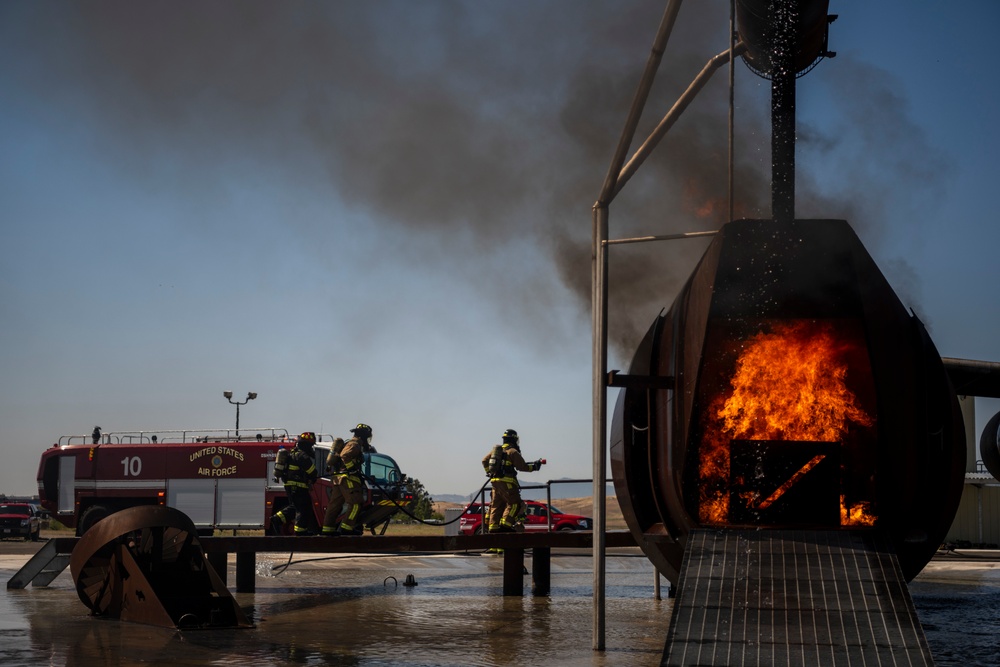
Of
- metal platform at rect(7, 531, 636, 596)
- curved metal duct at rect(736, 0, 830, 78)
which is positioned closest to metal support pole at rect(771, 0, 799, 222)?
curved metal duct at rect(736, 0, 830, 78)

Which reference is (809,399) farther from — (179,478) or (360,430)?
(179,478)

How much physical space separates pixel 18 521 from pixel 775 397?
1349 inches

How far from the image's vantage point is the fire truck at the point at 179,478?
2811 cm

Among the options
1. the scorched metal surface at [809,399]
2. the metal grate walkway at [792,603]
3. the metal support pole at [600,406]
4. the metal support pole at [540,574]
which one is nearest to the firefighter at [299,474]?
the metal support pole at [540,574]

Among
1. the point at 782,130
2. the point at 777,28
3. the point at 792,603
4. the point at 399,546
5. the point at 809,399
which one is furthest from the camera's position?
the point at 399,546

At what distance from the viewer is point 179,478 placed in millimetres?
28734

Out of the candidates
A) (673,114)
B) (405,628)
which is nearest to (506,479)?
(405,628)

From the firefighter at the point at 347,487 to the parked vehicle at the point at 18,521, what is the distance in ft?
79.3

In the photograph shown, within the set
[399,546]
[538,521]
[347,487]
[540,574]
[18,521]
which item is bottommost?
[18,521]

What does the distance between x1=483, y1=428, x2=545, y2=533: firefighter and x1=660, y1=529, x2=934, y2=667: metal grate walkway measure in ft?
32.3

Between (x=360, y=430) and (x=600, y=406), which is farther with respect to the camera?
(x=360, y=430)

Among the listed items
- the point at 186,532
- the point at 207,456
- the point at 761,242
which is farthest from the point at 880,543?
the point at 207,456

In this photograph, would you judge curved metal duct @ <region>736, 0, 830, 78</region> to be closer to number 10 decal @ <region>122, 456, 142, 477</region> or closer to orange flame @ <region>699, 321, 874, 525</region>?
orange flame @ <region>699, 321, 874, 525</region>

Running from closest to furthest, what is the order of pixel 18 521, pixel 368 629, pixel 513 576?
pixel 368 629 → pixel 513 576 → pixel 18 521
